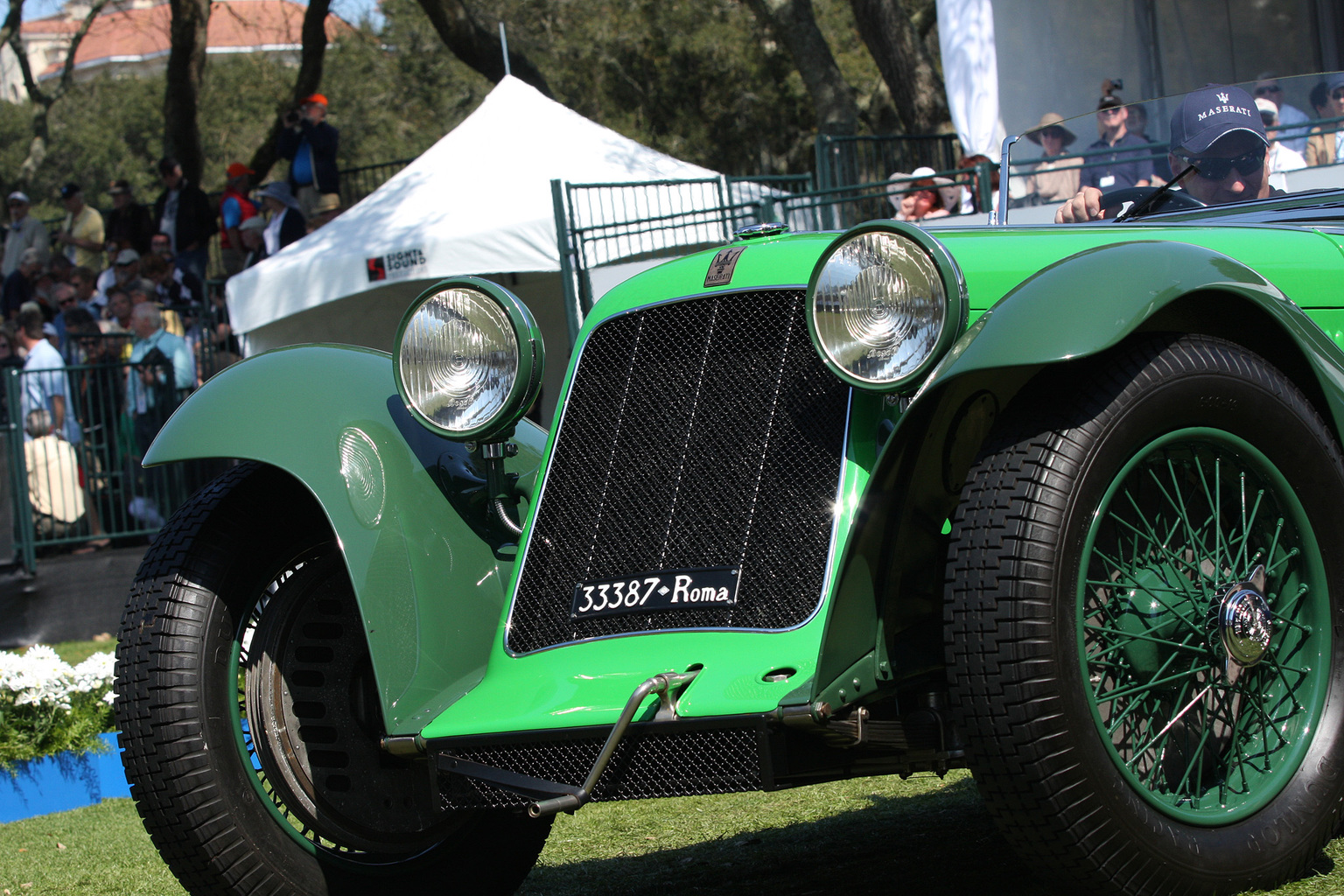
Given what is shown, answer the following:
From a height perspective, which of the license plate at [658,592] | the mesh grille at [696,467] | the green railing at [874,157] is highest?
the green railing at [874,157]

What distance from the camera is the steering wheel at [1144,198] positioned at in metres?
3.95

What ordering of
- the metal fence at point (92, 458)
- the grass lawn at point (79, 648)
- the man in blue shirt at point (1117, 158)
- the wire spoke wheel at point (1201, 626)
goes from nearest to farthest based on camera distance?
1. the wire spoke wheel at point (1201, 626)
2. the man in blue shirt at point (1117, 158)
3. the grass lawn at point (79, 648)
4. the metal fence at point (92, 458)

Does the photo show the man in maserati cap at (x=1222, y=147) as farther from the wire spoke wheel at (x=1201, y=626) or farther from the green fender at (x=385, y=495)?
the green fender at (x=385, y=495)

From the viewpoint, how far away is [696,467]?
2873mm

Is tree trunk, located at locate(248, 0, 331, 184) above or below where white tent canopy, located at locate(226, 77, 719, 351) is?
above

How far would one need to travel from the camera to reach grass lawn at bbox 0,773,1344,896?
10.8 ft

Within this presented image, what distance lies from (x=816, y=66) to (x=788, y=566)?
13.9 metres

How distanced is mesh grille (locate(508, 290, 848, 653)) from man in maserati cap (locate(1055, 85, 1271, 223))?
1.70 m

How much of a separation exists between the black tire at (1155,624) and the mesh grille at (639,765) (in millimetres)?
412

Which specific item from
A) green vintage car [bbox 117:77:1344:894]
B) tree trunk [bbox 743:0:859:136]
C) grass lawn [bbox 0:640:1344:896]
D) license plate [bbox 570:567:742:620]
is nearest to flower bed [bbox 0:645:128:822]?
grass lawn [bbox 0:640:1344:896]

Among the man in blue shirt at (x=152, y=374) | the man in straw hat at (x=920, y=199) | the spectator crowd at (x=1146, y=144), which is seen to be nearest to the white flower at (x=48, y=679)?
the spectator crowd at (x=1146, y=144)

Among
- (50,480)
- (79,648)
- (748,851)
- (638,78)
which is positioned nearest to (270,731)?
(748,851)

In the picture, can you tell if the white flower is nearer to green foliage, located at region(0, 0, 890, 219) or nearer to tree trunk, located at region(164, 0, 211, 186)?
tree trunk, located at region(164, 0, 211, 186)

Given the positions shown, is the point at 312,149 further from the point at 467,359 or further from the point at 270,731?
the point at 270,731
